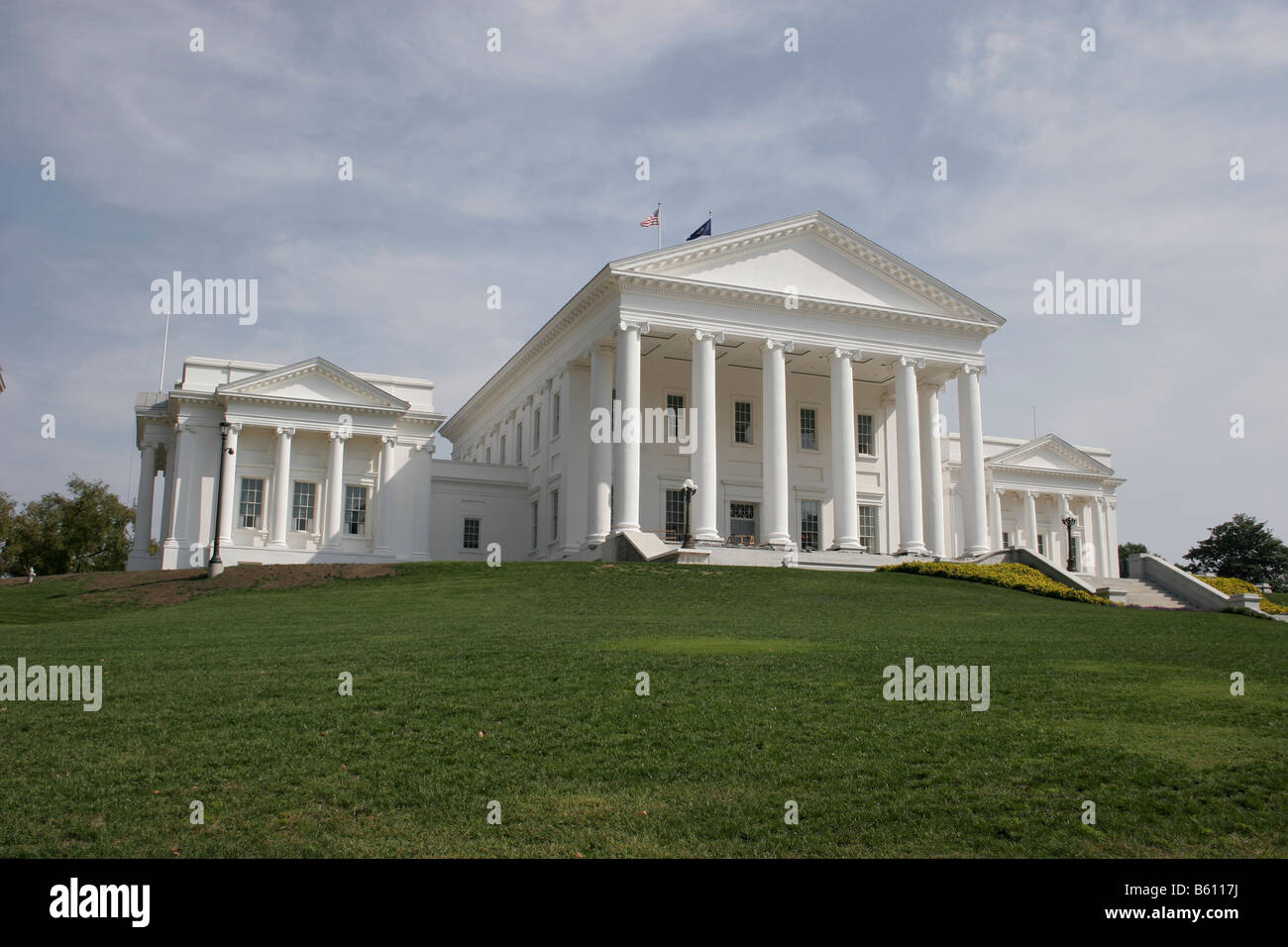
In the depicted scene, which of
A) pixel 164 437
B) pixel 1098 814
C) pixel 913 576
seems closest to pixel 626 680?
pixel 1098 814

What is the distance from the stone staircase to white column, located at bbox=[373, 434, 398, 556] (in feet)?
108

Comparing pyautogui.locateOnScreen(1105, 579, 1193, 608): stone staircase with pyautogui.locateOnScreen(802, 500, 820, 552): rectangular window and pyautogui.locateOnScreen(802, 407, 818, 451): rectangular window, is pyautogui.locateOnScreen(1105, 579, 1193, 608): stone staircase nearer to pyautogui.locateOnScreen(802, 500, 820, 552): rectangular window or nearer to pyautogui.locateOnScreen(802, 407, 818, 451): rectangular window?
pyautogui.locateOnScreen(802, 500, 820, 552): rectangular window

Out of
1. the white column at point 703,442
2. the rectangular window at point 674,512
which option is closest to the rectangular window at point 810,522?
the rectangular window at point 674,512

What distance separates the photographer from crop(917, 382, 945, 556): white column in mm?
45594

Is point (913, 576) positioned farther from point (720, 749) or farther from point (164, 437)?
point (164, 437)

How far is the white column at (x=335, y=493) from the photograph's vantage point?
5044cm

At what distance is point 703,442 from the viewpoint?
41312mm

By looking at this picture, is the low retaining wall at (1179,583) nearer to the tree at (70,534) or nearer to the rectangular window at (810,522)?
Answer: the rectangular window at (810,522)

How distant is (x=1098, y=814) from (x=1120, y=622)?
17.7 meters

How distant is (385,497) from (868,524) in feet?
79.2

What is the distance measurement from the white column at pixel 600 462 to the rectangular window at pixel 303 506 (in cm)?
1522

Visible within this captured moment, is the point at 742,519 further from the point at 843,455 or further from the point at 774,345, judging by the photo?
the point at 774,345

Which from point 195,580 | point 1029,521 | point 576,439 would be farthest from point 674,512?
point 1029,521

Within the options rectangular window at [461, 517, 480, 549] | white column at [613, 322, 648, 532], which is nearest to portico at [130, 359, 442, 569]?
rectangular window at [461, 517, 480, 549]
